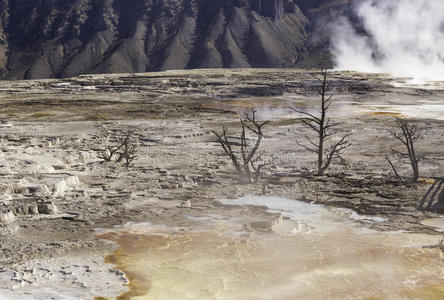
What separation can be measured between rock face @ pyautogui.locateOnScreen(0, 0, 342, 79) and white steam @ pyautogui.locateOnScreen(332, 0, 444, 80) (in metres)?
23.6

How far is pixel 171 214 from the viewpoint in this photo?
33.9 feet

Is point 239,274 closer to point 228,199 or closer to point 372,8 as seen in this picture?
point 228,199

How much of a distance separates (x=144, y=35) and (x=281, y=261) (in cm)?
11816

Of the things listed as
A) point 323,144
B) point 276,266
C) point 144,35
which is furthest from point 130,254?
point 144,35

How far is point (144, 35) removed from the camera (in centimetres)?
12125

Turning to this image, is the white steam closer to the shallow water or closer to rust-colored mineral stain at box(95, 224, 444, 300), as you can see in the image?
the shallow water

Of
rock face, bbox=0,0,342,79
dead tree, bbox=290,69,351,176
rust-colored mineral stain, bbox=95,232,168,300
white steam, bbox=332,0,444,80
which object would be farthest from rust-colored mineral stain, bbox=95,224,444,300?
rock face, bbox=0,0,342,79

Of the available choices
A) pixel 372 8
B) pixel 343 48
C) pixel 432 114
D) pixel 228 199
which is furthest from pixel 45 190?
pixel 372 8

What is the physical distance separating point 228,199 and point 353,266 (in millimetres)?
4061

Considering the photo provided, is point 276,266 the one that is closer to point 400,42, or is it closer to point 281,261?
point 281,261

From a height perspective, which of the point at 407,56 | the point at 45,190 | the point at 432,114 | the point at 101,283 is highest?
the point at 407,56

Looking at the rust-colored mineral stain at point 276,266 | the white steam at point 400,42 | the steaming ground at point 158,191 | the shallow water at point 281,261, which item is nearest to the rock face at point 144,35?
the white steam at point 400,42

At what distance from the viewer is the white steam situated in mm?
71812

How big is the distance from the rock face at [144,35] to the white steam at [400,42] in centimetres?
2358
